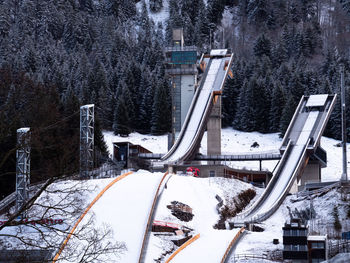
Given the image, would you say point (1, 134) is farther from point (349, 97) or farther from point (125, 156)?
point (349, 97)

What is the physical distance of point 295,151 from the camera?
58.1 metres

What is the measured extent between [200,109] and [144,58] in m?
37.5

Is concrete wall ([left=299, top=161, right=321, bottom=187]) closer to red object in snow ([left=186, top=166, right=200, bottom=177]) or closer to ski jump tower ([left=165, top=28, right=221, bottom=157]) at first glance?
red object in snow ([left=186, top=166, right=200, bottom=177])

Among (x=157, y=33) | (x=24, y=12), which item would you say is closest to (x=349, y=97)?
(x=157, y=33)

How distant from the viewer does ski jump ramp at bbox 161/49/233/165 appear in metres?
61.1

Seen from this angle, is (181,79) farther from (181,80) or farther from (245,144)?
(245,144)

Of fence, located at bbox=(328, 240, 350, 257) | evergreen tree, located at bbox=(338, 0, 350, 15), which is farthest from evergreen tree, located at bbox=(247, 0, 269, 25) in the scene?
fence, located at bbox=(328, 240, 350, 257)

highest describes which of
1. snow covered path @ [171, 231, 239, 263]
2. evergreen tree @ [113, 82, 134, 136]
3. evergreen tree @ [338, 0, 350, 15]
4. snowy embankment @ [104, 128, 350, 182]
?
evergreen tree @ [338, 0, 350, 15]

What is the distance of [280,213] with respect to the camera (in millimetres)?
48531

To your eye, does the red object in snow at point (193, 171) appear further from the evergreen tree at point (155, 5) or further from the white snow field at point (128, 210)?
the evergreen tree at point (155, 5)

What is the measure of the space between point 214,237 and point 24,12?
9638cm

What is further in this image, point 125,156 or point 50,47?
point 50,47

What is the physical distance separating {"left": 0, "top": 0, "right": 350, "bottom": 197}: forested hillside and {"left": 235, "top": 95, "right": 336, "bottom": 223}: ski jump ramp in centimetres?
1425

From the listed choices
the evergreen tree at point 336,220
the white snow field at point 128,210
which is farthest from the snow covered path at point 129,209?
the evergreen tree at point 336,220
